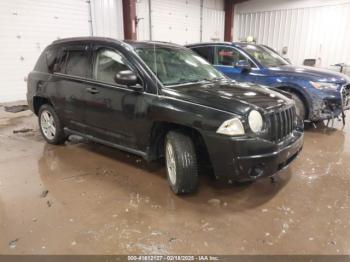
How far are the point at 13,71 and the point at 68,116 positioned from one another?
4791mm

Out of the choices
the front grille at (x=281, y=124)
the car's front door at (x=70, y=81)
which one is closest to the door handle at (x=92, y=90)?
the car's front door at (x=70, y=81)

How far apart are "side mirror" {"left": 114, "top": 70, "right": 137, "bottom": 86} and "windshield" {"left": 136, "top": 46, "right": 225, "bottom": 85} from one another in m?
0.25

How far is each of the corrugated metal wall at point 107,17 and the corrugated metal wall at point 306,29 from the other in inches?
273

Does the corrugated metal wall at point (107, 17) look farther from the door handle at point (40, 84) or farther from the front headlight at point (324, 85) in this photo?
the front headlight at point (324, 85)

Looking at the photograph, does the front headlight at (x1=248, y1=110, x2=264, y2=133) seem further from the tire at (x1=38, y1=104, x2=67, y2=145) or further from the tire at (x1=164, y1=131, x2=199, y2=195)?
the tire at (x1=38, y1=104, x2=67, y2=145)

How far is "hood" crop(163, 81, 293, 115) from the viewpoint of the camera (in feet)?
7.83

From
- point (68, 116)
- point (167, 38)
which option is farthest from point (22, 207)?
point (167, 38)

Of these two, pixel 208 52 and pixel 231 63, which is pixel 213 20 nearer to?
pixel 208 52

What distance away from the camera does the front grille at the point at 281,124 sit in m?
2.42

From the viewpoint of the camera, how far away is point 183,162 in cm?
255

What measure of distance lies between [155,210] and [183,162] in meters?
0.51

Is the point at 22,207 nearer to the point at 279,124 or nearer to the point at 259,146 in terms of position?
the point at 259,146

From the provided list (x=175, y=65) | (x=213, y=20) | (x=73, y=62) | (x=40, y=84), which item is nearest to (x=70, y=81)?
(x=73, y=62)


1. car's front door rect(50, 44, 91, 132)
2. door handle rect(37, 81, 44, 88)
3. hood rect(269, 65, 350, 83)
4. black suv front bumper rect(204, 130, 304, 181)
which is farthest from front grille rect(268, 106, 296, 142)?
door handle rect(37, 81, 44, 88)
